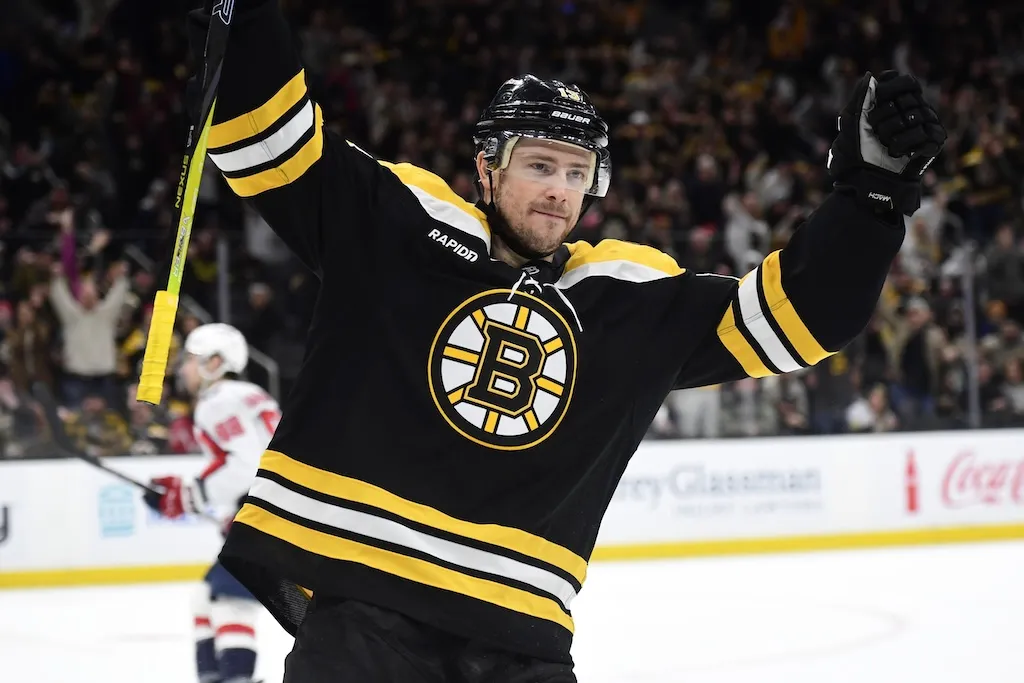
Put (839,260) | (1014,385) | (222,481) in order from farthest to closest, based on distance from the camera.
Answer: (1014,385), (222,481), (839,260)

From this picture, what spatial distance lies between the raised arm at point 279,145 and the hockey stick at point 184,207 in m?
0.02

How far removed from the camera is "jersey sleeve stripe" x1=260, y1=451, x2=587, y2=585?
1.75 metres

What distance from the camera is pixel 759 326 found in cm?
Result: 193

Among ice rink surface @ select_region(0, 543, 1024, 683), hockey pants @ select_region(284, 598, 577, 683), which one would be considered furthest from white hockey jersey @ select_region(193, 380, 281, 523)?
hockey pants @ select_region(284, 598, 577, 683)

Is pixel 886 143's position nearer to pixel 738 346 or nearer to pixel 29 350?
pixel 738 346

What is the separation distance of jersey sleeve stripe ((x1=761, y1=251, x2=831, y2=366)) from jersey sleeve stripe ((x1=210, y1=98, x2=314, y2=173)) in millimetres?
689

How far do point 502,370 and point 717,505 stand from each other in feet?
19.5

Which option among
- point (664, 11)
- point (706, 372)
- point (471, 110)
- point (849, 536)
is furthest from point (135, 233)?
point (664, 11)

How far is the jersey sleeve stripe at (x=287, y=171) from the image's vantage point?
1736 mm

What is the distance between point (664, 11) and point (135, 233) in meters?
7.43

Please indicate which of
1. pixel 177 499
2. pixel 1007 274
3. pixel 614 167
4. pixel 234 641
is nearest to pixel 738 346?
pixel 234 641

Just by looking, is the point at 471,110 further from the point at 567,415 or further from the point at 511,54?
the point at 567,415

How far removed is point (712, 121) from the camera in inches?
435

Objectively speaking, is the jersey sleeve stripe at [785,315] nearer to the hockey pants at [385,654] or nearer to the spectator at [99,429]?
the hockey pants at [385,654]
